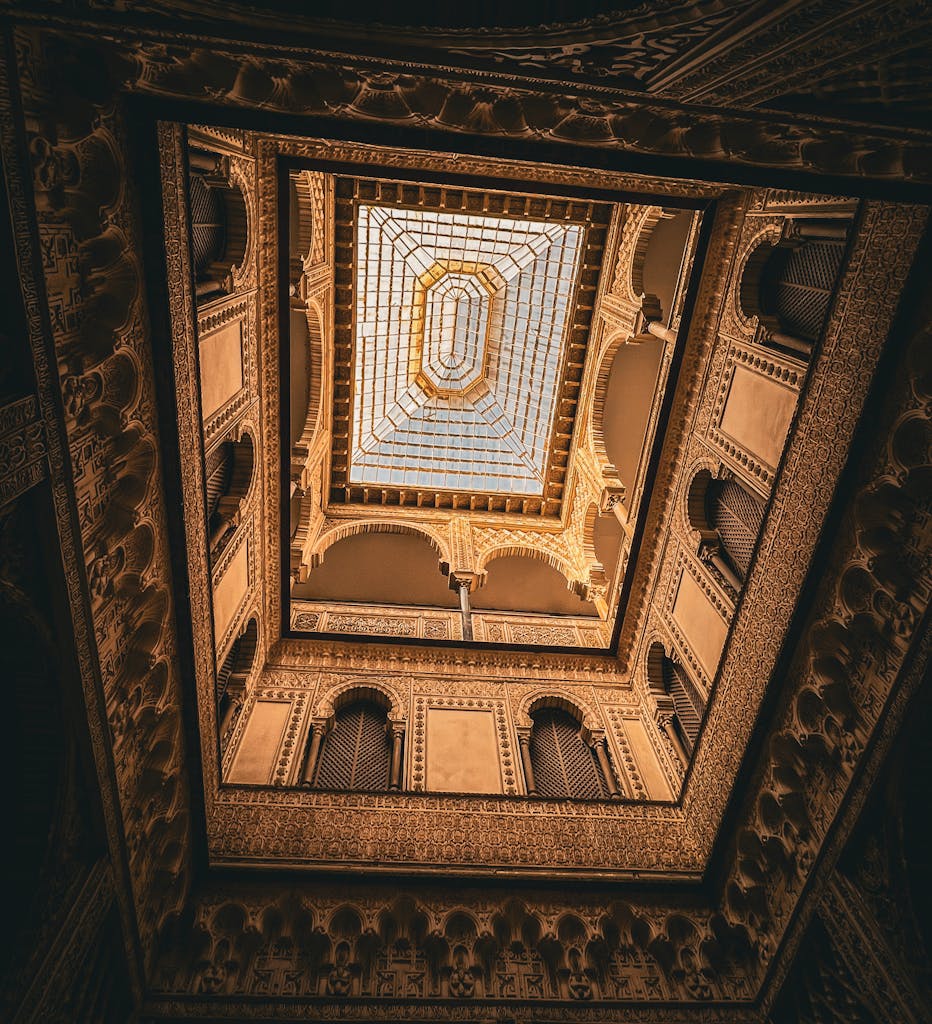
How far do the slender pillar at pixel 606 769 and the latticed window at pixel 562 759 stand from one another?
0.25 feet

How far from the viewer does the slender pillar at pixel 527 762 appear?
719cm

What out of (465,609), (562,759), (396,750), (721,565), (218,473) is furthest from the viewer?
(465,609)

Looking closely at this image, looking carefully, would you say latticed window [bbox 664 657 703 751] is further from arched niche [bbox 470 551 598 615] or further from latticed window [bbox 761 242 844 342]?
latticed window [bbox 761 242 844 342]

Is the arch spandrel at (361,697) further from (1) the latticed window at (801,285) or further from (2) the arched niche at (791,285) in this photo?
(1) the latticed window at (801,285)

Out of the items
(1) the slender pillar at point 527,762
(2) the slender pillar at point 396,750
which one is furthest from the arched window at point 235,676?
(1) the slender pillar at point 527,762

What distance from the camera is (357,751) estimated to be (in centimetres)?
773

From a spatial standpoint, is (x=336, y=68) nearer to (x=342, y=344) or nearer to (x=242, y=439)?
(x=242, y=439)

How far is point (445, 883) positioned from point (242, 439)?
16.4 feet

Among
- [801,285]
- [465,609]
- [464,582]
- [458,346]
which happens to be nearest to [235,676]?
[465,609]

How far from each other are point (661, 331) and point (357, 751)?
22.2ft

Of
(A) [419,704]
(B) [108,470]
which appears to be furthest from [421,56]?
(A) [419,704]

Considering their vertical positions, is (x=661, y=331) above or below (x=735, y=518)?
above

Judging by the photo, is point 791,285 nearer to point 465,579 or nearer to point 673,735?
point 673,735

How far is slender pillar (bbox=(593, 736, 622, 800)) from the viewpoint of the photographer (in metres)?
7.45
